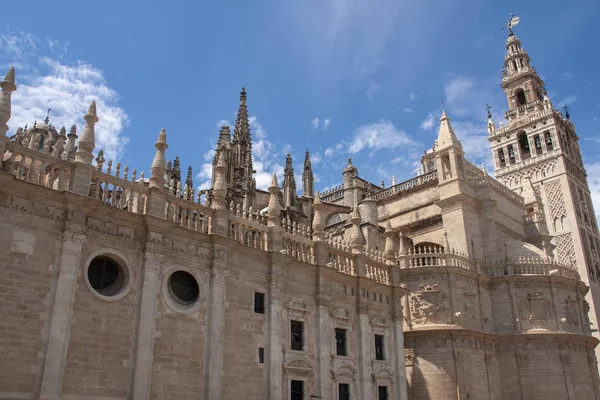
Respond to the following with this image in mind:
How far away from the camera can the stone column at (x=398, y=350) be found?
2300 centimetres

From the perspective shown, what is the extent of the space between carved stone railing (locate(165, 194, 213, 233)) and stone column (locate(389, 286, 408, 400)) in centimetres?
992

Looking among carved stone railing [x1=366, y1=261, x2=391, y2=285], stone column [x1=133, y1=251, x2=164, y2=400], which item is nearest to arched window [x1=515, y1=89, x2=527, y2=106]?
carved stone railing [x1=366, y1=261, x2=391, y2=285]

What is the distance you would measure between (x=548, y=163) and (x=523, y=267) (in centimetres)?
2812

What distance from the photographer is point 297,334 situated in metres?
20.2

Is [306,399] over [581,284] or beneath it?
beneath

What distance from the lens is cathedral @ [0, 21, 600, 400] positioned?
14.3m

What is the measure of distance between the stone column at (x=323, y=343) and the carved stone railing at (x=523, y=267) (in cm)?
1495

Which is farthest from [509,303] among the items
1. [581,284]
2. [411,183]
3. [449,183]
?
[411,183]

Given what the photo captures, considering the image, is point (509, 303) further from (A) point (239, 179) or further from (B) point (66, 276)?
(B) point (66, 276)

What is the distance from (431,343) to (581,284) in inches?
443

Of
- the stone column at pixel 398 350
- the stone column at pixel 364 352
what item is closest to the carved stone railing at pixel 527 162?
the stone column at pixel 398 350

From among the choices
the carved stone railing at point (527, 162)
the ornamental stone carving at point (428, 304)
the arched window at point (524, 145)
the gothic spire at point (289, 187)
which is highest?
the arched window at point (524, 145)

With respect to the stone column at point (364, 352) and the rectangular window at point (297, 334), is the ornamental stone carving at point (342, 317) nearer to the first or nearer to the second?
the stone column at point (364, 352)

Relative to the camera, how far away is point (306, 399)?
19438 mm
